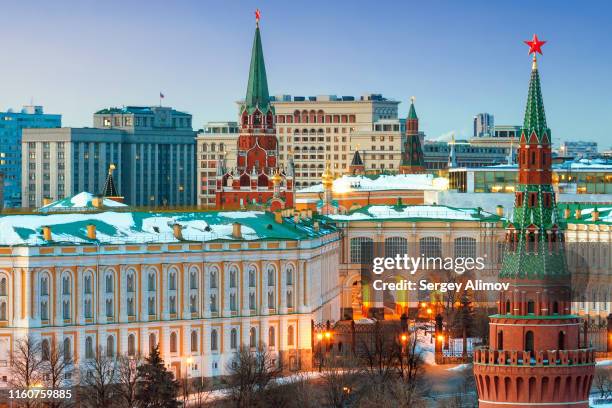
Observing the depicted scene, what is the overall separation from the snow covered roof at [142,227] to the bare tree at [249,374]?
29.9 feet

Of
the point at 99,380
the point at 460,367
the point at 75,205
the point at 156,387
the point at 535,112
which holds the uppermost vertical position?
the point at 535,112

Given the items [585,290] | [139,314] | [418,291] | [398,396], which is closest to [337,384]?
[398,396]

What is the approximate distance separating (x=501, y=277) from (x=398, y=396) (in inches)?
692

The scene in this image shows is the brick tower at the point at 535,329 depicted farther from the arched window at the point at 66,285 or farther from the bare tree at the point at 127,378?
the arched window at the point at 66,285

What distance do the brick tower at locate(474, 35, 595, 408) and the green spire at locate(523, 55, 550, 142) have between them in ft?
10.7

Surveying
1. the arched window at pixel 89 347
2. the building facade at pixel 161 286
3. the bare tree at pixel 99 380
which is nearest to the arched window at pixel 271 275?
the building facade at pixel 161 286

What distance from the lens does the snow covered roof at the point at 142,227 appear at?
15812 centimetres

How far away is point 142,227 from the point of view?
544 feet

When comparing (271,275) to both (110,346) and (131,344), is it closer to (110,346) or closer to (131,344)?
(131,344)

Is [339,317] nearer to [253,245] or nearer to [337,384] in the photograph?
[253,245]

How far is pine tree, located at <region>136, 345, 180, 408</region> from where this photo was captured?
136 meters

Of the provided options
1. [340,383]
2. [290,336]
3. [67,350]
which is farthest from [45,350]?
[290,336]

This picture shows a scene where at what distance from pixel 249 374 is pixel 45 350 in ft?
44.8

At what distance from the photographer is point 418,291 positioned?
642 feet
